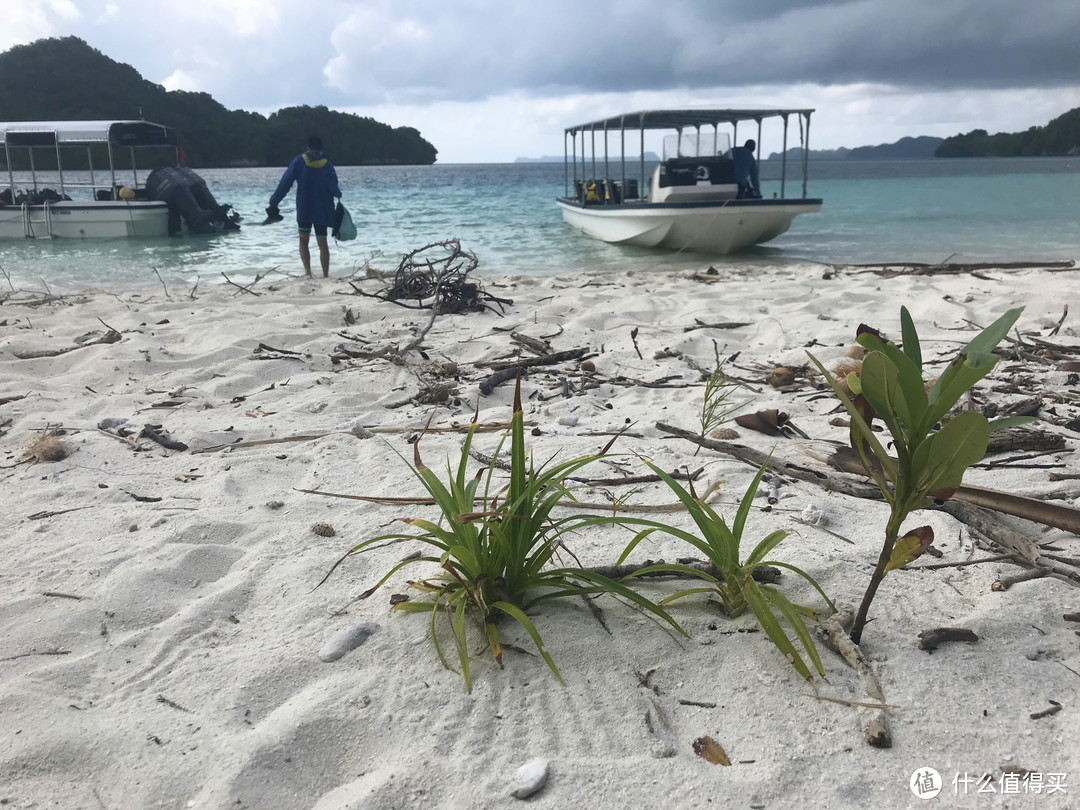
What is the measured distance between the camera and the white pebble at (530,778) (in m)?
1.21

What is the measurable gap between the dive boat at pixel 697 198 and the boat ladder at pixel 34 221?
11308 millimetres

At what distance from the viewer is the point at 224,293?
7.21 m

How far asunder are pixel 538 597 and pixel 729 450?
Answer: 1114 millimetres

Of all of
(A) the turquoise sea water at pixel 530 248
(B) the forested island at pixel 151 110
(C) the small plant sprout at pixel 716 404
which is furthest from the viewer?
(B) the forested island at pixel 151 110

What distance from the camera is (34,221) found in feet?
49.2

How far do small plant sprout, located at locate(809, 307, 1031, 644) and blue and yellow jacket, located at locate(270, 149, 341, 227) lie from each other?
8083mm

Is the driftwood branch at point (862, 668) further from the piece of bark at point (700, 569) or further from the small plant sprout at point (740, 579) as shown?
the piece of bark at point (700, 569)

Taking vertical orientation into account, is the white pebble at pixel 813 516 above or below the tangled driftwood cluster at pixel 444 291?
below

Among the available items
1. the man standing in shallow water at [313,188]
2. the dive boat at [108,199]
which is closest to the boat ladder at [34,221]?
the dive boat at [108,199]

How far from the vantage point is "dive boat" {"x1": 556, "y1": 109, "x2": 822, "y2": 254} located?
36.2 feet

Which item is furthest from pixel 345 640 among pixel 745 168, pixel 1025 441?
pixel 745 168

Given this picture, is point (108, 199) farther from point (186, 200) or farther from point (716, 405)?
point (716, 405)

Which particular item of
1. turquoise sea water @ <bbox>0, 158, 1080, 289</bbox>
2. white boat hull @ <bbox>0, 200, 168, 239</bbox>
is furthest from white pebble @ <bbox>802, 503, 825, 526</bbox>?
white boat hull @ <bbox>0, 200, 168, 239</bbox>

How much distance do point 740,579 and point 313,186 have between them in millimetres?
8139
